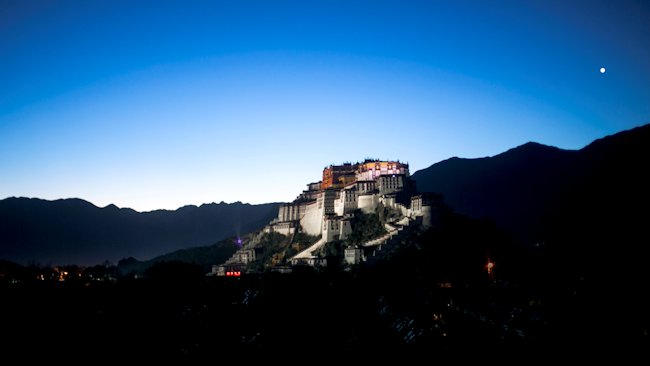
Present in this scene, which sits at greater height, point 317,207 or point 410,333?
point 317,207

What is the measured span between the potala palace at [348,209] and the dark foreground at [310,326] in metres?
42.5

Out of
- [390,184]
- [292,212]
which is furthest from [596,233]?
[292,212]

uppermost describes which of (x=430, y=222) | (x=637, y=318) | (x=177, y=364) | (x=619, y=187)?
(x=619, y=187)

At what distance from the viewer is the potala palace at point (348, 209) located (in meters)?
91.0

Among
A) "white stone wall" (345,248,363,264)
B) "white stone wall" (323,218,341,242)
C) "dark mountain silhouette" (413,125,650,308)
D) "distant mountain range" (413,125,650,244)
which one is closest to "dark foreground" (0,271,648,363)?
"dark mountain silhouette" (413,125,650,308)

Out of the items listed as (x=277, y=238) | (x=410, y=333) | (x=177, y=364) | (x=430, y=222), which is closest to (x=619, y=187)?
(x=430, y=222)

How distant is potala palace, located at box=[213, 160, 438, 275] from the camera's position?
91.0 meters

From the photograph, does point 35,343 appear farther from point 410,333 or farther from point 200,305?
point 410,333

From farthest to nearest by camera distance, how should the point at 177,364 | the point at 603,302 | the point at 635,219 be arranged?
1. the point at 635,219
2. the point at 603,302
3. the point at 177,364

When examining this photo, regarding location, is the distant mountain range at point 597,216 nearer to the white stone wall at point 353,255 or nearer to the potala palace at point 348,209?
the potala palace at point 348,209

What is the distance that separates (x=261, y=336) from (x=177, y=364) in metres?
6.32

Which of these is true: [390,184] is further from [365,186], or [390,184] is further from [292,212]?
[292,212]

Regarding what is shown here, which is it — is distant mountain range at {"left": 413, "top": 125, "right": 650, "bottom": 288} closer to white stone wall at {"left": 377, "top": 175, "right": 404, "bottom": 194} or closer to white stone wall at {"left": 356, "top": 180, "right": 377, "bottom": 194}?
white stone wall at {"left": 377, "top": 175, "right": 404, "bottom": 194}

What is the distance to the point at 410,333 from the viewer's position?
109 feet
